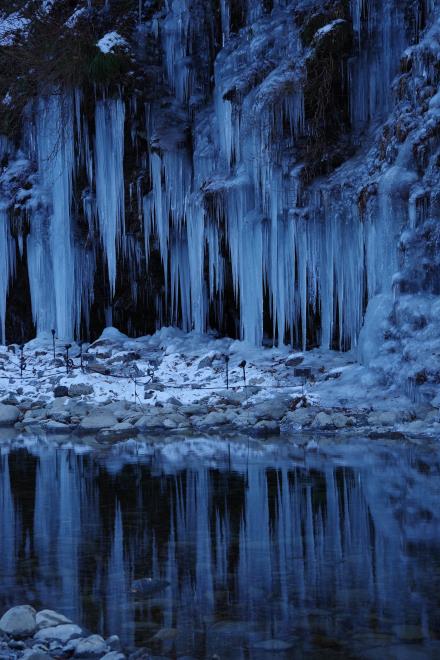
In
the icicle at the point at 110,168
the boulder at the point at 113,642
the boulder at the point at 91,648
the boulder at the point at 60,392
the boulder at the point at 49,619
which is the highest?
the icicle at the point at 110,168

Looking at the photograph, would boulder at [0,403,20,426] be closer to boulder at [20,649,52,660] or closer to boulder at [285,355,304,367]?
boulder at [285,355,304,367]

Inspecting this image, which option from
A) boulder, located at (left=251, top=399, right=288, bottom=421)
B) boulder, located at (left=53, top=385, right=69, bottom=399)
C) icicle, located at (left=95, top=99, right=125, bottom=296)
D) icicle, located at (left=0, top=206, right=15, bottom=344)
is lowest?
boulder, located at (left=251, top=399, right=288, bottom=421)

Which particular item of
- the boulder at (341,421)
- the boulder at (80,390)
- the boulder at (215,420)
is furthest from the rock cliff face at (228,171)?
the boulder at (80,390)

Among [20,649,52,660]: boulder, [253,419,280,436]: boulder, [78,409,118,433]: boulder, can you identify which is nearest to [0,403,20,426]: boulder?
[78,409,118,433]: boulder

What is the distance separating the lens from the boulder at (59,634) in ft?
10.1

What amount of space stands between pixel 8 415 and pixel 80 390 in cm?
136

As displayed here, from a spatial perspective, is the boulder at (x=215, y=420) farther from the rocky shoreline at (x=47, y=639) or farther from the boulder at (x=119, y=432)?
the rocky shoreline at (x=47, y=639)

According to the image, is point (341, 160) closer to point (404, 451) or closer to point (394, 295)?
point (394, 295)

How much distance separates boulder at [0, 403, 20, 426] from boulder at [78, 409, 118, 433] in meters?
1.32

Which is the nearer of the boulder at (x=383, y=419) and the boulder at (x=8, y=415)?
the boulder at (x=383, y=419)

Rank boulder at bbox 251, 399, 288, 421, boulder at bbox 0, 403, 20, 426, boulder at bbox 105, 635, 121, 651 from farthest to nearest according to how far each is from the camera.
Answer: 1. boulder at bbox 0, 403, 20, 426
2. boulder at bbox 251, 399, 288, 421
3. boulder at bbox 105, 635, 121, 651

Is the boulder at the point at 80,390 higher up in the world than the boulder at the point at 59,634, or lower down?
higher up

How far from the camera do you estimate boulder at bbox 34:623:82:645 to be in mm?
3072

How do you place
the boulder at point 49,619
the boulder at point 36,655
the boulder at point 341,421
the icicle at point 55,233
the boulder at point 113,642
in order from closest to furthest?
1. the boulder at point 36,655
2. the boulder at point 113,642
3. the boulder at point 49,619
4. the boulder at point 341,421
5. the icicle at point 55,233
